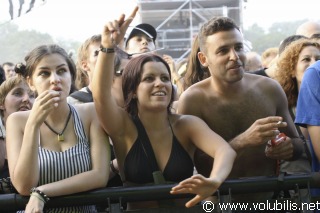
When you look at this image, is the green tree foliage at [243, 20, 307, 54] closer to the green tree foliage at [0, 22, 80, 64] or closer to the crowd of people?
the green tree foliage at [0, 22, 80, 64]

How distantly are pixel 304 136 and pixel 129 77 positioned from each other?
1.22m

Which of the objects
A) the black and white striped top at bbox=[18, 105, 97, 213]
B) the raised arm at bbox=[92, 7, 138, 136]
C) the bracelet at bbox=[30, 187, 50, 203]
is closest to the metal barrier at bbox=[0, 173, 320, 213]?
the bracelet at bbox=[30, 187, 50, 203]

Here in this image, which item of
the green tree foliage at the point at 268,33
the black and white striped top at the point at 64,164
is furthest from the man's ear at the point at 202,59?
the green tree foliage at the point at 268,33

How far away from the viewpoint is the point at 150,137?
310 cm

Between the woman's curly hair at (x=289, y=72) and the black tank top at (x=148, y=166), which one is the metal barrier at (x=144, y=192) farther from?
the woman's curly hair at (x=289, y=72)

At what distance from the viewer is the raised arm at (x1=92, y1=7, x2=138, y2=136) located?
2846 mm

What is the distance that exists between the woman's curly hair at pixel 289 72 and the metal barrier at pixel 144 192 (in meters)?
1.18

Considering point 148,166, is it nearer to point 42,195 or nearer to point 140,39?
point 42,195

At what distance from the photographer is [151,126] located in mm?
3146

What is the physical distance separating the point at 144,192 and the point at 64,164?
1.56 feet

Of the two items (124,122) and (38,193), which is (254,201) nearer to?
(124,122)

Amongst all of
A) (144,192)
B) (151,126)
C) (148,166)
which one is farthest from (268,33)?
(144,192)

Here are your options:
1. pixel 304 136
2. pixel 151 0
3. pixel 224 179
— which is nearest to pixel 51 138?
pixel 224 179

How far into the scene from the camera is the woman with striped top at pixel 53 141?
2.74 metres
